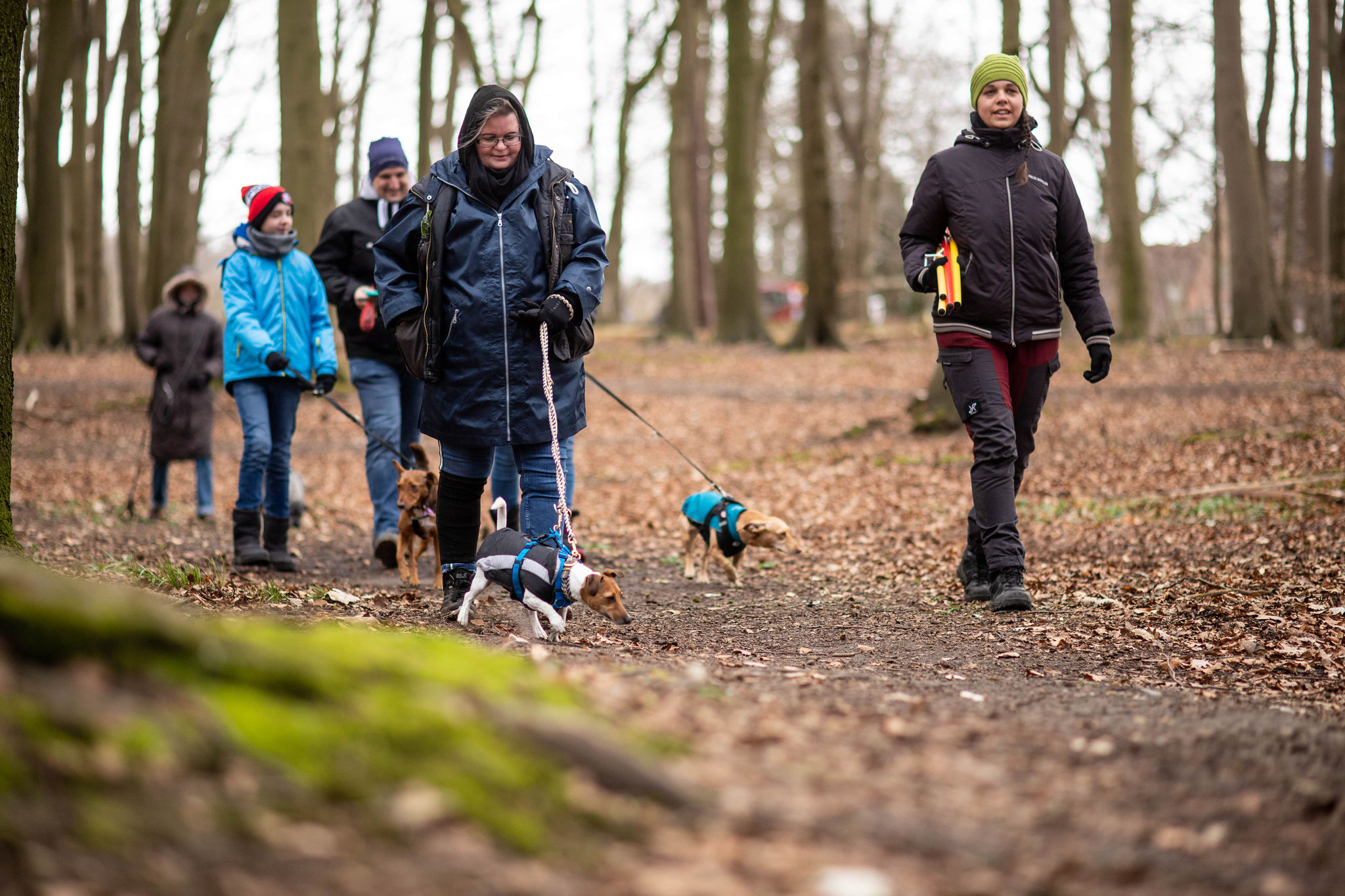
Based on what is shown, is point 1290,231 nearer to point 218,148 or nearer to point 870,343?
point 870,343

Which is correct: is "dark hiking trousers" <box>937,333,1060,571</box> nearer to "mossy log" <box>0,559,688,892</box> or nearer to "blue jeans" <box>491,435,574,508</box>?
"blue jeans" <box>491,435,574,508</box>

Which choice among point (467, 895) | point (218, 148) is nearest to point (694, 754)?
point (467, 895)

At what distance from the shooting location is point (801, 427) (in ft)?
46.8

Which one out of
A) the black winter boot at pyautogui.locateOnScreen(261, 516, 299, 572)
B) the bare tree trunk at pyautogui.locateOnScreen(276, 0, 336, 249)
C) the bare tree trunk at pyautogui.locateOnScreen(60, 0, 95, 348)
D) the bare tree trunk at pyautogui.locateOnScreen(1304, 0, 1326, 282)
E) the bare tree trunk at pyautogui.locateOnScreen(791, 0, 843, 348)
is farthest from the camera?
the bare tree trunk at pyautogui.locateOnScreen(791, 0, 843, 348)

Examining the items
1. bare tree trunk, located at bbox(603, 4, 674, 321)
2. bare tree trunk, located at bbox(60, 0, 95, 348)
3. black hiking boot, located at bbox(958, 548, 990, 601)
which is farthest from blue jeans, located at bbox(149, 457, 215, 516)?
bare tree trunk, located at bbox(603, 4, 674, 321)

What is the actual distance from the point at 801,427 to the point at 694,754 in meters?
11.7

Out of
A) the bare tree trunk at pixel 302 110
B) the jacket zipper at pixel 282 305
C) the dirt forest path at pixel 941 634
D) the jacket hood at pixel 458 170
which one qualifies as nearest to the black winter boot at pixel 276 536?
the dirt forest path at pixel 941 634

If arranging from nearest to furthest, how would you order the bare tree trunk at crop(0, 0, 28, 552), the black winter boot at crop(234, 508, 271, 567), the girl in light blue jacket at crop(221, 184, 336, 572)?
the bare tree trunk at crop(0, 0, 28, 552), the girl in light blue jacket at crop(221, 184, 336, 572), the black winter boot at crop(234, 508, 271, 567)

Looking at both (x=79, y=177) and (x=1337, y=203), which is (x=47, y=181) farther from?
(x=1337, y=203)

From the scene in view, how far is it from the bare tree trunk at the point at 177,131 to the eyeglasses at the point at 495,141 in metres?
15.7

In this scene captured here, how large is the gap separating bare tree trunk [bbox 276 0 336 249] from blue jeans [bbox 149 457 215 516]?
5539mm

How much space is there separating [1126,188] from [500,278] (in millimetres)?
16952

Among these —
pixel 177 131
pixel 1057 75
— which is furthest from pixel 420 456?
pixel 177 131

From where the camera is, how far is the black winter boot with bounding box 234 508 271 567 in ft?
21.9
